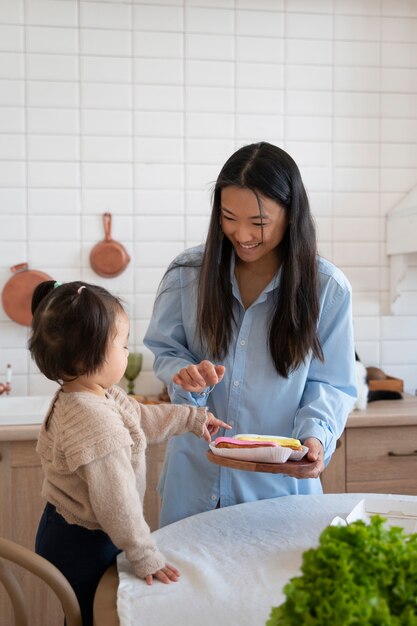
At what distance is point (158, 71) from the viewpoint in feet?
9.90

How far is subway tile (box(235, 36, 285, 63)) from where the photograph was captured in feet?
10.0

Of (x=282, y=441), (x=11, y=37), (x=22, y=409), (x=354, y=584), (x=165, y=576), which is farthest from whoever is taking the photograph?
(x=11, y=37)

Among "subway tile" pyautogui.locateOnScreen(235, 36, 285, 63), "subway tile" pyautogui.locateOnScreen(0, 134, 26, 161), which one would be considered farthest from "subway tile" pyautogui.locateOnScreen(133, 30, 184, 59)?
"subway tile" pyautogui.locateOnScreen(0, 134, 26, 161)

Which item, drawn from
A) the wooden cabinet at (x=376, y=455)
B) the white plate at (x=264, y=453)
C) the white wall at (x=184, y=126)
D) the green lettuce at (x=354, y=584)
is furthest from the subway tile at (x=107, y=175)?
the green lettuce at (x=354, y=584)

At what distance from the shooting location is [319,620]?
753mm

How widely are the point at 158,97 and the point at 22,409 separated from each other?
4.17 ft

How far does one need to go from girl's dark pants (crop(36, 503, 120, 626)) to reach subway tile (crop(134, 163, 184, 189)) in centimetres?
182

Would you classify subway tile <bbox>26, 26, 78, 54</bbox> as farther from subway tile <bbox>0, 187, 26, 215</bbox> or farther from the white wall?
subway tile <bbox>0, 187, 26, 215</bbox>

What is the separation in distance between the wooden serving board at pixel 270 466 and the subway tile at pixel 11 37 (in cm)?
201

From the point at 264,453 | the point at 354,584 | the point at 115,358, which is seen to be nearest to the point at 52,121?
the point at 115,358

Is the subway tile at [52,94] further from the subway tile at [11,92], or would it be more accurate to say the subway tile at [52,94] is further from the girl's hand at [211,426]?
the girl's hand at [211,426]

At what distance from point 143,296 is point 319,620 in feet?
7.75

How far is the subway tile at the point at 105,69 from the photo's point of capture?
2.97m

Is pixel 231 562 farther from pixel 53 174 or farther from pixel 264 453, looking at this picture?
pixel 53 174
